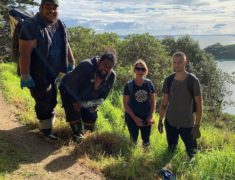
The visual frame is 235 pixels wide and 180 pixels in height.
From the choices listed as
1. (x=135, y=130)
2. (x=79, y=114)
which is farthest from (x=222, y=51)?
(x=79, y=114)

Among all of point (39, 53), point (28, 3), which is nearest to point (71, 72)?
point (39, 53)

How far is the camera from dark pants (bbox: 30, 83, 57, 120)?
18.3 ft

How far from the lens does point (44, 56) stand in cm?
538

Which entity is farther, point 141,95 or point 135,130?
point 135,130

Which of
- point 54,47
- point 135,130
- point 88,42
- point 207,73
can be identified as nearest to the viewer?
point 54,47

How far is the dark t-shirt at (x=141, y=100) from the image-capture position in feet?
20.0

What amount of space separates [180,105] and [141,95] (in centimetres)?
82

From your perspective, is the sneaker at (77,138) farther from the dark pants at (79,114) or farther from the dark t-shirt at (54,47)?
the dark t-shirt at (54,47)

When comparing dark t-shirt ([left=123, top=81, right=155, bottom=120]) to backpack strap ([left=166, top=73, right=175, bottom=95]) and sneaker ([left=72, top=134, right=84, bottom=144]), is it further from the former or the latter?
sneaker ([left=72, top=134, right=84, bottom=144])

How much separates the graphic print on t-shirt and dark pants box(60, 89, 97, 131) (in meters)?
0.71

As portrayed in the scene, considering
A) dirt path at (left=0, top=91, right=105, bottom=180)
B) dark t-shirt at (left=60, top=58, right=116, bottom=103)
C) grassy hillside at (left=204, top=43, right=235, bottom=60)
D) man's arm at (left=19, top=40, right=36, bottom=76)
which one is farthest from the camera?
grassy hillside at (left=204, top=43, right=235, bottom=60)

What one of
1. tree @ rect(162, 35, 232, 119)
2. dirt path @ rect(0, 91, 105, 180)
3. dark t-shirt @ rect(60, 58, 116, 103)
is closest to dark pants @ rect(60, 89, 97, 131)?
dark t-shirt @ rect(60, 58, 116, 103)

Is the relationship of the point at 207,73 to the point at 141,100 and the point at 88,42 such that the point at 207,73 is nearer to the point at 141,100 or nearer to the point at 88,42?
the point at 88,42

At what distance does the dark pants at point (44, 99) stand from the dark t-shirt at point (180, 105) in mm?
1593
